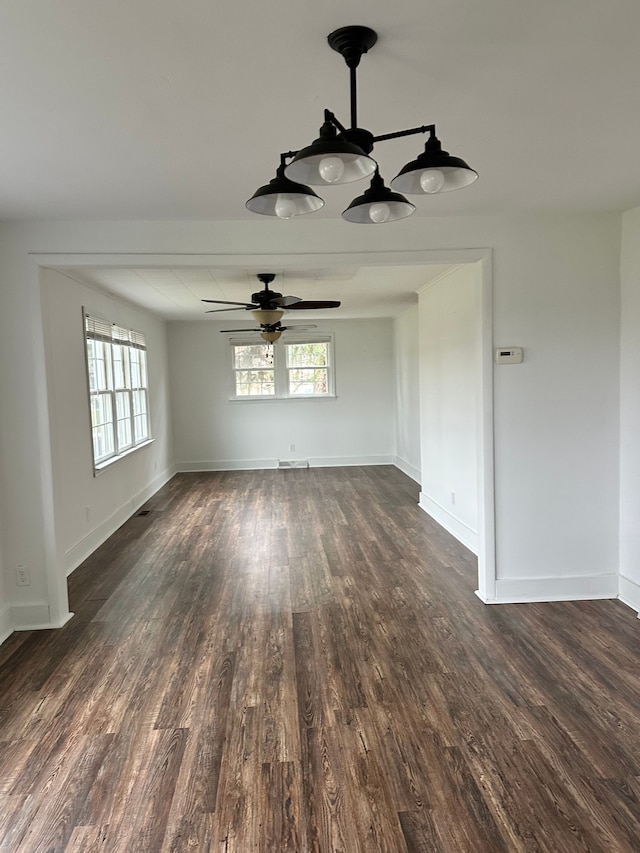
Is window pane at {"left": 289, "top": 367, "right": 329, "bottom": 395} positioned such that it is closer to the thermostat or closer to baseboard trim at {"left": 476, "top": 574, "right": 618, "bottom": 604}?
the thermostat

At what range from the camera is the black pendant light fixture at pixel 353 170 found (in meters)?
1.38

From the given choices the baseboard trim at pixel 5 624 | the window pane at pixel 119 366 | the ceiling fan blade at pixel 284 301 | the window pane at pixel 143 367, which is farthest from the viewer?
the window pane at pixel 143 367

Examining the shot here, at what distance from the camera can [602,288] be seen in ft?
11.5

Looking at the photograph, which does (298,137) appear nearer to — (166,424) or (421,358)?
(421,358)

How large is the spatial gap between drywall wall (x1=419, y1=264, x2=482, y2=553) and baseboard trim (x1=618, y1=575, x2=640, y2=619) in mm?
1165

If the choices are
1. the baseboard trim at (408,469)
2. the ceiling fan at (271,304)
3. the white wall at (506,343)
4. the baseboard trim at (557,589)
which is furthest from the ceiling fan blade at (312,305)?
the baseboard trim at (408,469)

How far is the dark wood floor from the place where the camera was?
183 cm

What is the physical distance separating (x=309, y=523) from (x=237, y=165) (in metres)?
3.88

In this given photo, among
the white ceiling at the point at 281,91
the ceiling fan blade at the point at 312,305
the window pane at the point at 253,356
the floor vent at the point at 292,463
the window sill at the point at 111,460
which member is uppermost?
the white ceiling at the point at 281,91

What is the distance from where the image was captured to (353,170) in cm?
145

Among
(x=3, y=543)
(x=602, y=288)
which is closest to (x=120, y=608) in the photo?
(x=3, y=543)

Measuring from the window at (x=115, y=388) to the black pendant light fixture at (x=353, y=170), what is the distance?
3881 mm

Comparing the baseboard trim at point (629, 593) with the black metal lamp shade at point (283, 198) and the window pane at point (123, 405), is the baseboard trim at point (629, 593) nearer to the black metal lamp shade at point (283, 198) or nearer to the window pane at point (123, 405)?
the black metal lamp shade at point (283, 198)

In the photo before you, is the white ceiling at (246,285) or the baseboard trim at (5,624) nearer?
the baseboard trim at (5,624)
